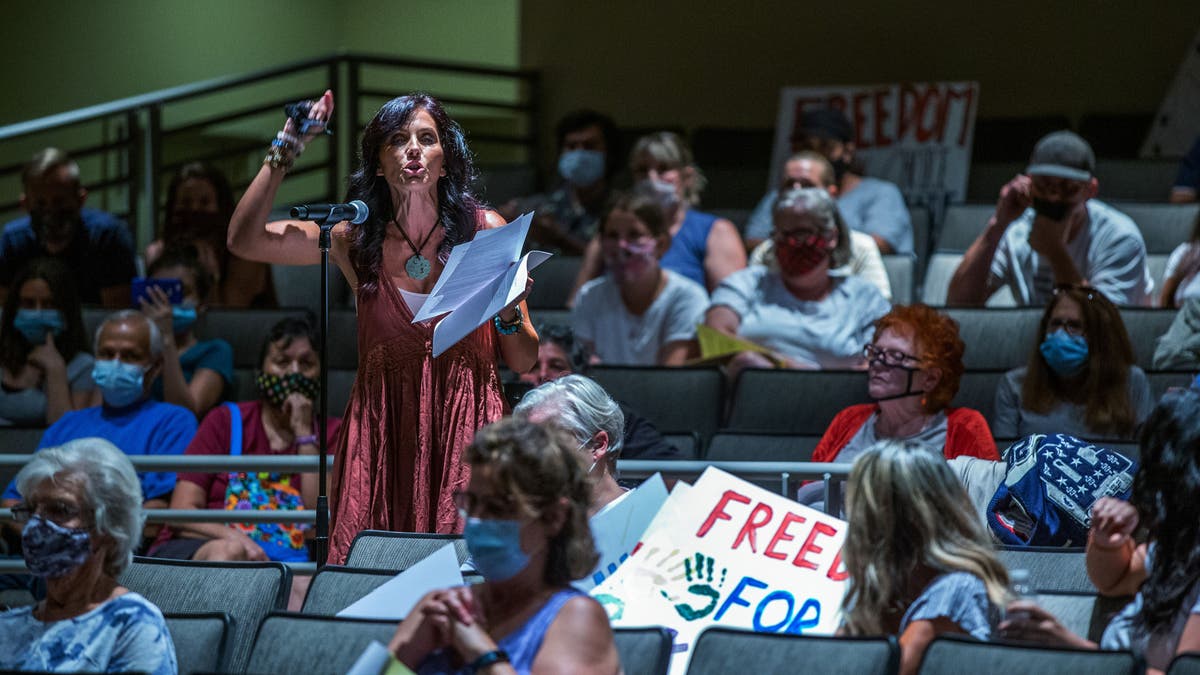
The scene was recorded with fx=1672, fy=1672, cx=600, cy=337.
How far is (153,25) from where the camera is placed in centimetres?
863

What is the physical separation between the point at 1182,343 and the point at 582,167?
278 cm

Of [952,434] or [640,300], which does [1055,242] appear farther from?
[952,434]

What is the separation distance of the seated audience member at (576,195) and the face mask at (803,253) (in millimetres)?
1474

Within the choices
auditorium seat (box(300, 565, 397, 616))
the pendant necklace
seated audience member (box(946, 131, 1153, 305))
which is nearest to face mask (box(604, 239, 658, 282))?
seated audience member (box(946, 131, 1153, 305))

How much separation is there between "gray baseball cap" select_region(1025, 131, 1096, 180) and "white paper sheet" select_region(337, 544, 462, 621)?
318 cm

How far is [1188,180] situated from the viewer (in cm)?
652

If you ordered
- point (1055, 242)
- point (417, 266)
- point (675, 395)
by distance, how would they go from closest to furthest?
point (417, 266)
point (675, 395)
point (1055, 242)

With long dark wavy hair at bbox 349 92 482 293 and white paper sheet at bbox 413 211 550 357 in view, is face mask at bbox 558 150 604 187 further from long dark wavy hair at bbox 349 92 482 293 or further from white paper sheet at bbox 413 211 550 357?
white paper sheet at bbox 413 211 550 357

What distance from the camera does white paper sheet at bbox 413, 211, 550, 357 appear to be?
3133 mm

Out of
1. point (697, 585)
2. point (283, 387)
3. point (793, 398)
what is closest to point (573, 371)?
point (793, 398)

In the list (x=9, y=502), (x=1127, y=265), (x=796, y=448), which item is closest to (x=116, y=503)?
(x=9, y=502)

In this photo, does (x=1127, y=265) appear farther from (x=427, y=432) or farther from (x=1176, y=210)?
(x=427, y=432)

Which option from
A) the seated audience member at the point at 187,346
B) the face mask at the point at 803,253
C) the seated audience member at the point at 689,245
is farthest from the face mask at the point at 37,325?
the face mask at the point at 803,253

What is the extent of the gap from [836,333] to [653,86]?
11.5ft
